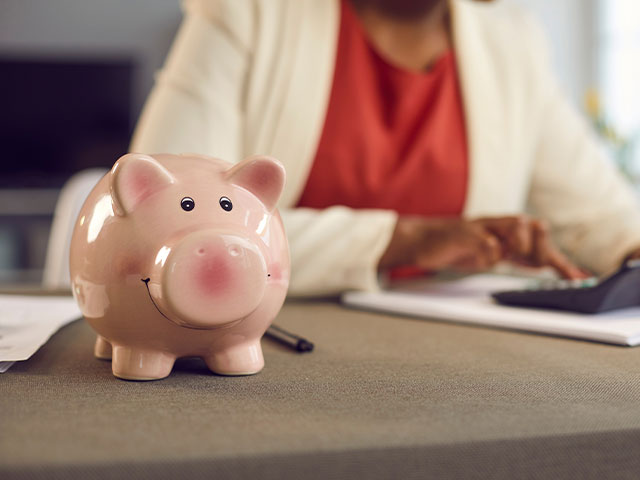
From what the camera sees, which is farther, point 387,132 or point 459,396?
point 387,132

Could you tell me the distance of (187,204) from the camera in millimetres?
322

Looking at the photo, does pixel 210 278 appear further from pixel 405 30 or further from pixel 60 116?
pixel 60 116

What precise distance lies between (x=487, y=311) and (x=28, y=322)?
1.11ft

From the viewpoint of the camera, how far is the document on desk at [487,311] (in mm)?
438

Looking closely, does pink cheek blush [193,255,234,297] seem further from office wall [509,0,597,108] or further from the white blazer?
office wall [509,0,597,108]

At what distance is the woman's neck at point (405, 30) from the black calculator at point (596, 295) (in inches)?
20.6

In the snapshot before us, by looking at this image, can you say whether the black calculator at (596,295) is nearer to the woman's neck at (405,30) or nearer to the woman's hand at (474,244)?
the woman's hand at (474,244)

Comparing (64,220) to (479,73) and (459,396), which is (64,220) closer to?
(479,73)

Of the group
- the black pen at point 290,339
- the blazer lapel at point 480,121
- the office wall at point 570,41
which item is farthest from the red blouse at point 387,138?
the office wall at point 570,41

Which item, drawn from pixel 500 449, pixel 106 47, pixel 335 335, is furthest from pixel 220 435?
pixel 106 47

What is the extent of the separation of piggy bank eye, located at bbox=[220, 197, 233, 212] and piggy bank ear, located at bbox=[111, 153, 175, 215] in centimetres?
3

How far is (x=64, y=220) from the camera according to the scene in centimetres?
102

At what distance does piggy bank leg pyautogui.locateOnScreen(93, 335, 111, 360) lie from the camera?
15.1 inches

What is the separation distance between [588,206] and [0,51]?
347 centimetres
